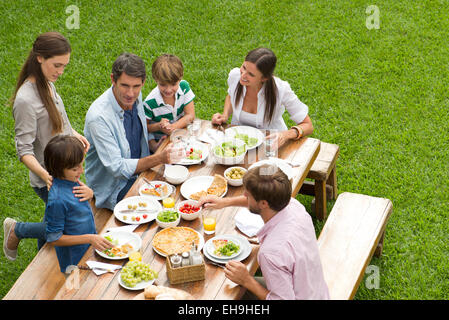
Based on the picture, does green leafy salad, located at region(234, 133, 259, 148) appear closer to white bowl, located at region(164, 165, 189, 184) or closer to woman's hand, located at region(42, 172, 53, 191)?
white bowl, located at region(164, 165, 189, 184)

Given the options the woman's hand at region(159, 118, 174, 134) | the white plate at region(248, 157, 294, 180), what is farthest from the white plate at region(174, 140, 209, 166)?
the white plate at region(248, 157, 294, 180)

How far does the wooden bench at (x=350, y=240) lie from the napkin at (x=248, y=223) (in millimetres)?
741

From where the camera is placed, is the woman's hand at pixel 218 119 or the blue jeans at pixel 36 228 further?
the woman's hand at pixel 218 119

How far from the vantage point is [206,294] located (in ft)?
12.5

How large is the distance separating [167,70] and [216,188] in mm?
1279

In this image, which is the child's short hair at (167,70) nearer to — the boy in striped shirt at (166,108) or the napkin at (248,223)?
the boy in striped shirt at (166,108)

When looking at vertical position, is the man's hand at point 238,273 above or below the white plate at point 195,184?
below

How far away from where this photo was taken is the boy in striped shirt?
546cm

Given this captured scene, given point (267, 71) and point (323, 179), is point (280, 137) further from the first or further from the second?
point (323, 179)

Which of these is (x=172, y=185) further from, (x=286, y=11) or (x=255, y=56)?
(x=286, y=11)

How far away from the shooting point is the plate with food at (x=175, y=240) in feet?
13.5

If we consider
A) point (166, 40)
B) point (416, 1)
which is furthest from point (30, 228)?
point (416, 1)

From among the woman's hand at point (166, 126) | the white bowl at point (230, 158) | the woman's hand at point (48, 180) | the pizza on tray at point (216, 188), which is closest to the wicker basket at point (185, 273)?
the pizza on tray at point (216, 188)
